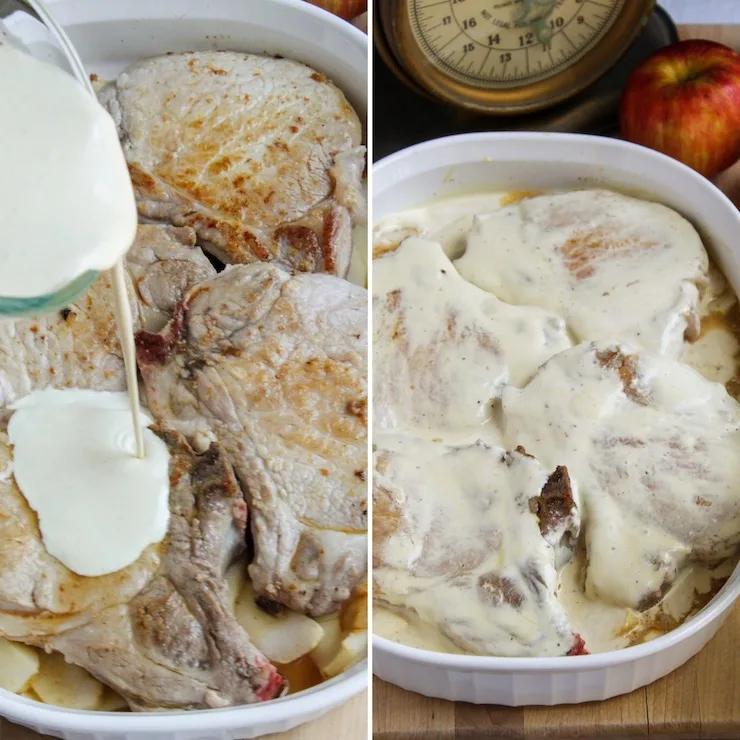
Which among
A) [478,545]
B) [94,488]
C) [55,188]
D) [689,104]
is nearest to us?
[55,188]

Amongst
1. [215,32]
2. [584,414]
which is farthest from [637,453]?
[215,32]

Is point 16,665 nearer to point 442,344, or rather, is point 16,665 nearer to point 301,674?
point 301,674

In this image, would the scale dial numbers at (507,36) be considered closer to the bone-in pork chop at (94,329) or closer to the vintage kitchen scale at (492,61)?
the vintage kitchen scale at (492,61)

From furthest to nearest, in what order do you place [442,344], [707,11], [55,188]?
[707,11]
[442,344]
[55,188]

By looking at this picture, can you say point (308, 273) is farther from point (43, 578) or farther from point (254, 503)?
point (43, 578)

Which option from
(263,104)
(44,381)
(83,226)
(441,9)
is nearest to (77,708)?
(44,381)

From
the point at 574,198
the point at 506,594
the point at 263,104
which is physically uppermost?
the point at 263,104
